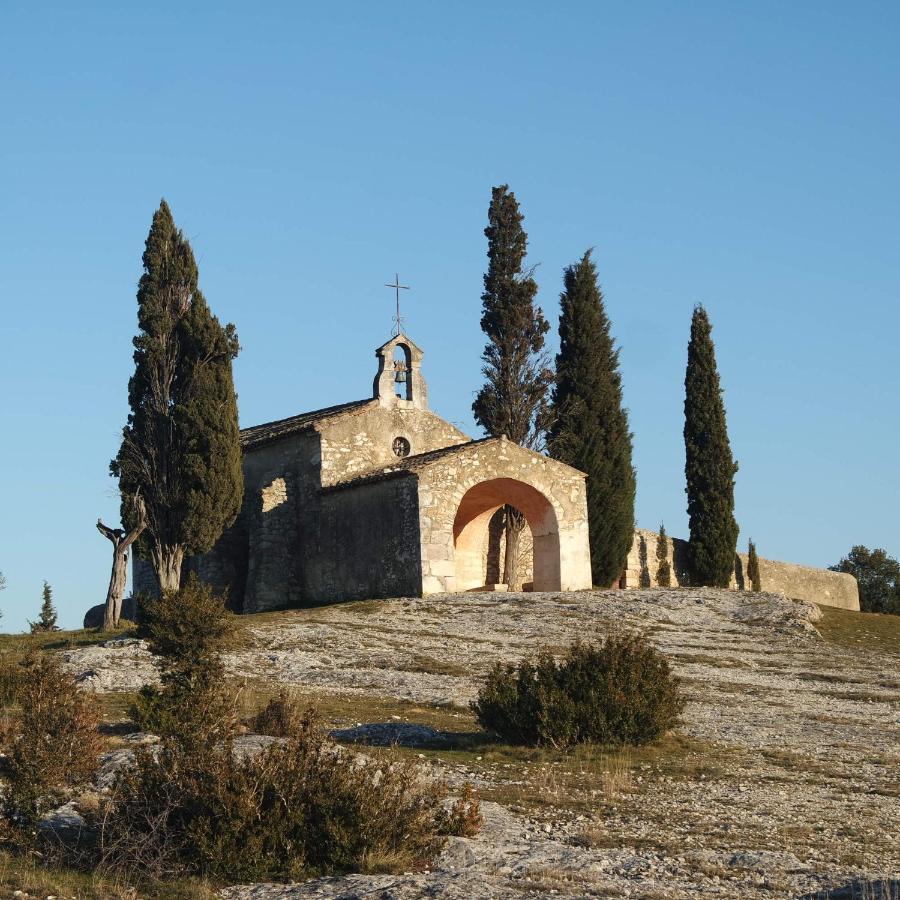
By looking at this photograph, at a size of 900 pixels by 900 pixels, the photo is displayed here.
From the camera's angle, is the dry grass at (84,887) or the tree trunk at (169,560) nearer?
the dry grass at (84,887)

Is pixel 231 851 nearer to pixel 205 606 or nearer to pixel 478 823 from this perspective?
pixel 478 823

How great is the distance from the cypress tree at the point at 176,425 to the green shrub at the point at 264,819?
19076 mm

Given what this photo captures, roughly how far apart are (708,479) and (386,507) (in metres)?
12.8

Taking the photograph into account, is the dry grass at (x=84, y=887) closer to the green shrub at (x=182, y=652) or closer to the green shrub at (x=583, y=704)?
the green shrub at (x=182, y=652)

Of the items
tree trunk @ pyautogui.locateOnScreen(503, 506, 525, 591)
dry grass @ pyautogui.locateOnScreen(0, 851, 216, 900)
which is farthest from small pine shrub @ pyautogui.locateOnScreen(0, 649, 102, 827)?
tree trunk @ pyautogui.locateOnScreen(503, 506, 525, 591)

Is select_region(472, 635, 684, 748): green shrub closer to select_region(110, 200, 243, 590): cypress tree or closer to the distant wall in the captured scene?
select_region(110, 200, 243, 590): cypress tree

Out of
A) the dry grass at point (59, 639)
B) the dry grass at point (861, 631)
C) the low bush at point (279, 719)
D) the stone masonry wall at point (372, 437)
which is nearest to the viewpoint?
the low bush at point (279, 719)

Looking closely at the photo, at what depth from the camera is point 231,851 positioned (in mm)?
9531

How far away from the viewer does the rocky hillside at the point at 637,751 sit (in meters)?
9.55

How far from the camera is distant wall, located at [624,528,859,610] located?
136 feet

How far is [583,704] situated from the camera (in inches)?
593

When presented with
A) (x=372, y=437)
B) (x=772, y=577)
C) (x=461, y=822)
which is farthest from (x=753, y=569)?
(x=461, y=822)

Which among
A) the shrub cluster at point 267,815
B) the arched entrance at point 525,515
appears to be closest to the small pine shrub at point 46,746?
the shrub cluster at point 267,815

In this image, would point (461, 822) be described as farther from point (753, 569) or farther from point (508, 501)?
point (753, 569)
